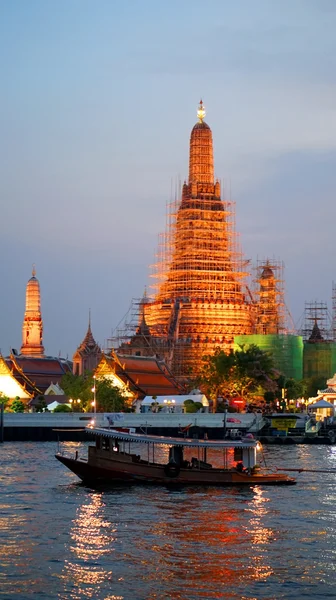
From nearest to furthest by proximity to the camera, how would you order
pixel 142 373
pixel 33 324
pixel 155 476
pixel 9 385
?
pixel 155 476 → pixel 142 373 → pixel 9 385 → pixel 33 324

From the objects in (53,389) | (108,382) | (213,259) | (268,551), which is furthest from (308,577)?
(213,259)

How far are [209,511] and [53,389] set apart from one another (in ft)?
223

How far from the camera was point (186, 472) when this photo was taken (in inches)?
2141

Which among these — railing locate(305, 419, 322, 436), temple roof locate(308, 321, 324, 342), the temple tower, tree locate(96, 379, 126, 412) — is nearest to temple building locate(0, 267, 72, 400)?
the temple tower

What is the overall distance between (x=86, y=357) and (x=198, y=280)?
48.8ft

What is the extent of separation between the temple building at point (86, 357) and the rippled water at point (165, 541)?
223ft

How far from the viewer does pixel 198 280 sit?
121 meters

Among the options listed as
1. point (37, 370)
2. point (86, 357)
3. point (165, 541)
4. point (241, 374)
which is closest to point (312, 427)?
point (241, 374)

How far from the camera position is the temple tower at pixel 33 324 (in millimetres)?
132000

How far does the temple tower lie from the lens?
132 m

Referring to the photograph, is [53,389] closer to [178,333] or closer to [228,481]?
[178,333]

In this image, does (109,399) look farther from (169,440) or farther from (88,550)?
(88,550)

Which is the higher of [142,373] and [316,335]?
[316,335]

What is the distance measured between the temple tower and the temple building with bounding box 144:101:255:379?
14.6 meters
